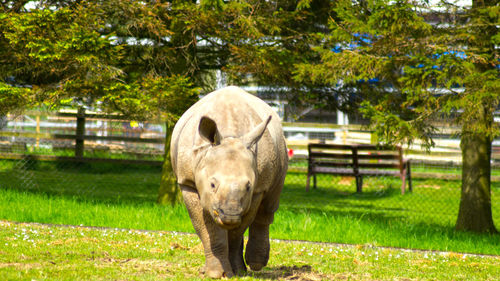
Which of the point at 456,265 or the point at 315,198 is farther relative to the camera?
the point at 315,198

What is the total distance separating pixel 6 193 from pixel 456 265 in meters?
8.54

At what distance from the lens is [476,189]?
10586 mm

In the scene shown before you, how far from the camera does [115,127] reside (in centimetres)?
1641

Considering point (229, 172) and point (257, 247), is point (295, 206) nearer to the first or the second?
point (257, 247)

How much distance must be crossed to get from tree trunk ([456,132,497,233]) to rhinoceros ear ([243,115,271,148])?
6.45 m

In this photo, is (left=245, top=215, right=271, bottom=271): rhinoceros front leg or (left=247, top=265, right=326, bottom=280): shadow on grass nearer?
(left=247, top=265, right=326, bottom=280): shadow on grass

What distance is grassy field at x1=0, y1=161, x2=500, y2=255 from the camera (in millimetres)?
9586

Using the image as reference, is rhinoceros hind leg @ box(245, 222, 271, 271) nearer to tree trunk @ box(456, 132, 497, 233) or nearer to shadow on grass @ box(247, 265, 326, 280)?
shadow on grass @ box(247, 265, 326, 280)

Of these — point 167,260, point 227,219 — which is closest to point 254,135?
point 227,219

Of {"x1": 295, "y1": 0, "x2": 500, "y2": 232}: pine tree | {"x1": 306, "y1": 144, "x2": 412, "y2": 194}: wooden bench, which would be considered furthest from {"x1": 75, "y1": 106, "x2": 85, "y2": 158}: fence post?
{"x1": 295, "y1": 0, "x2": 500, "y2": 232}: pine tree

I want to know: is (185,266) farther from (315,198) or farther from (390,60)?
(315,198)

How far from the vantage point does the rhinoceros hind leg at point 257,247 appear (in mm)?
6082

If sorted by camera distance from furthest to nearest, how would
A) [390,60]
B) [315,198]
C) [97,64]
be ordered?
1. [315,198]
2. [97,64]
3. [390,60]

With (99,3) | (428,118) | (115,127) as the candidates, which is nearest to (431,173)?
(428,118)
